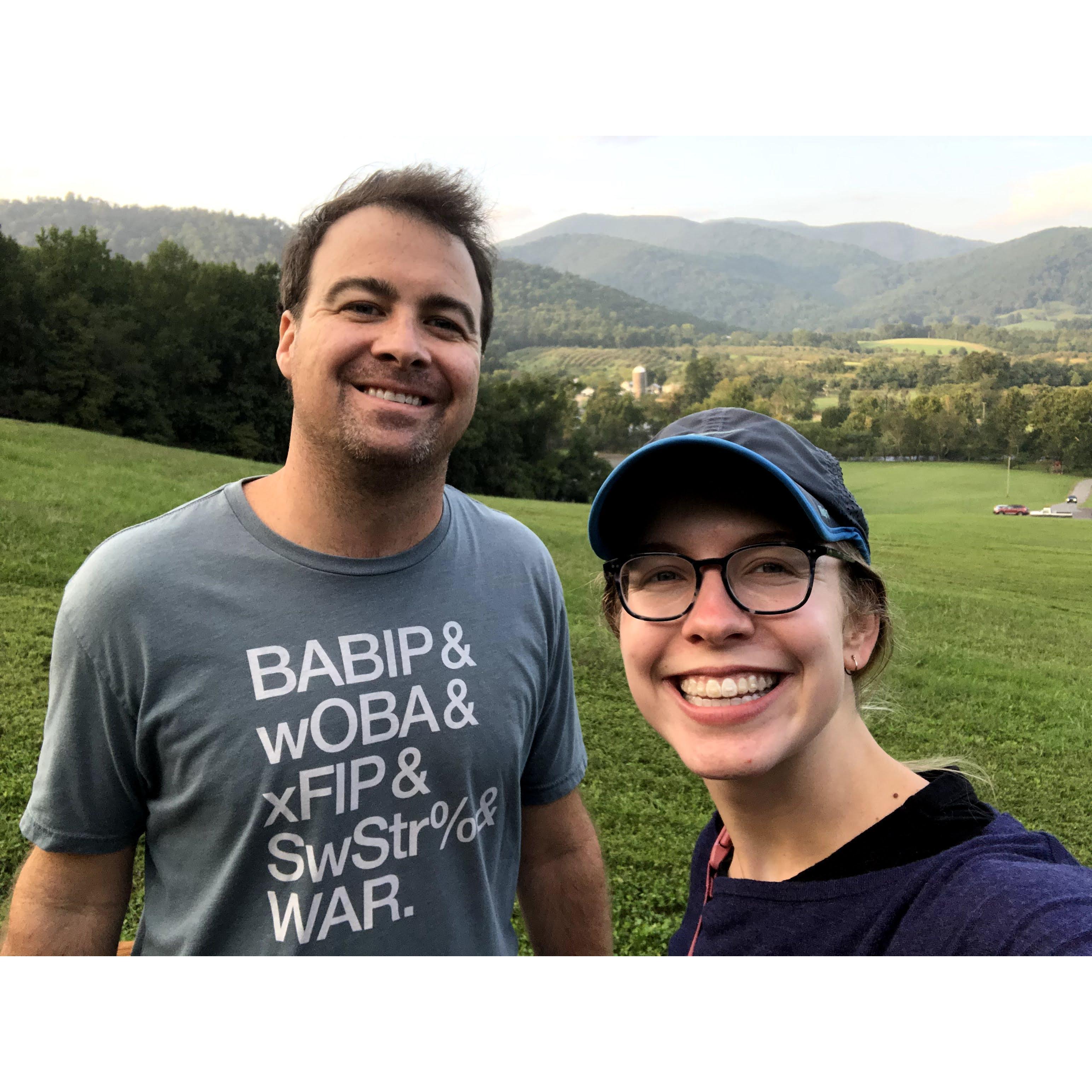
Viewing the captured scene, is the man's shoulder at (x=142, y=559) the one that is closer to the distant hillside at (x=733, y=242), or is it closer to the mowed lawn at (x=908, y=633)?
the mowed lawn at (x=908, y=633)

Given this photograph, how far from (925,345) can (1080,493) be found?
34.9 inches

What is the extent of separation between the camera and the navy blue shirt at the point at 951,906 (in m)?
0.59

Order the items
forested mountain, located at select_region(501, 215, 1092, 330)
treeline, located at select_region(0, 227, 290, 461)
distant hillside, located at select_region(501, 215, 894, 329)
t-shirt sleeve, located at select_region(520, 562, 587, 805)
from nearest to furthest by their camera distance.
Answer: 1. t-shirt sleeve, located at select_region(520, 562, 587, 805)
2. treeline, located at select_region(0, 227, 290, 461)
3. forested mountain, located at select_region(501, 215, 1092, 330)
4. distant hillside, located at select_region(501, 215, 894, 329)

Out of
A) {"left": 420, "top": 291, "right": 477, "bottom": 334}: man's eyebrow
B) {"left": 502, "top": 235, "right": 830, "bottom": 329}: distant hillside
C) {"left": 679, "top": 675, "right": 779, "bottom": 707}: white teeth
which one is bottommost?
{"left": 679, "top": 675, "right": 779, "bottom": 707}: white teeth

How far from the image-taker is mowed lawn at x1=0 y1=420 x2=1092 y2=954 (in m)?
2.20

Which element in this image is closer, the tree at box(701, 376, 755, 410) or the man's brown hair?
the man's brown hair

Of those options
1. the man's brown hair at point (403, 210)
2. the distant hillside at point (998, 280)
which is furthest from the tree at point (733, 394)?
the man's brown hair at point (403, 210)

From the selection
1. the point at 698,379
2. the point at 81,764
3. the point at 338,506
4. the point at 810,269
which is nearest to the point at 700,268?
the point at 810,269

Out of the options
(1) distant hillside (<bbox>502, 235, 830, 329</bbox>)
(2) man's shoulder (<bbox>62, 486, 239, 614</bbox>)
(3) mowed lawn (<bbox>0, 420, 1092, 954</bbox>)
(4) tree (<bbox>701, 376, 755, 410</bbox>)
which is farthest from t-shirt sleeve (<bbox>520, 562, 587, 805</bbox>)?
(1) distant hillside (<bbox>502, 235, 830, 329</bbox>)

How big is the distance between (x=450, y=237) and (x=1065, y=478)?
2.56 meters

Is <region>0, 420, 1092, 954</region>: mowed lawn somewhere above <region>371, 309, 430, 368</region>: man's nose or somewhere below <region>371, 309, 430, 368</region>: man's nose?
below

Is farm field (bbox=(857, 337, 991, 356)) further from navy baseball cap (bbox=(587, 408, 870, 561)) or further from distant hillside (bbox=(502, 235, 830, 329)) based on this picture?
navy baseball cap (bbox=(587, 408, 870, 561))

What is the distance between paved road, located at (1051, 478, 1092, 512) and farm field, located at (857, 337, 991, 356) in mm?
627

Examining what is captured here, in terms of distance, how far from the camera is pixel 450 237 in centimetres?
101
